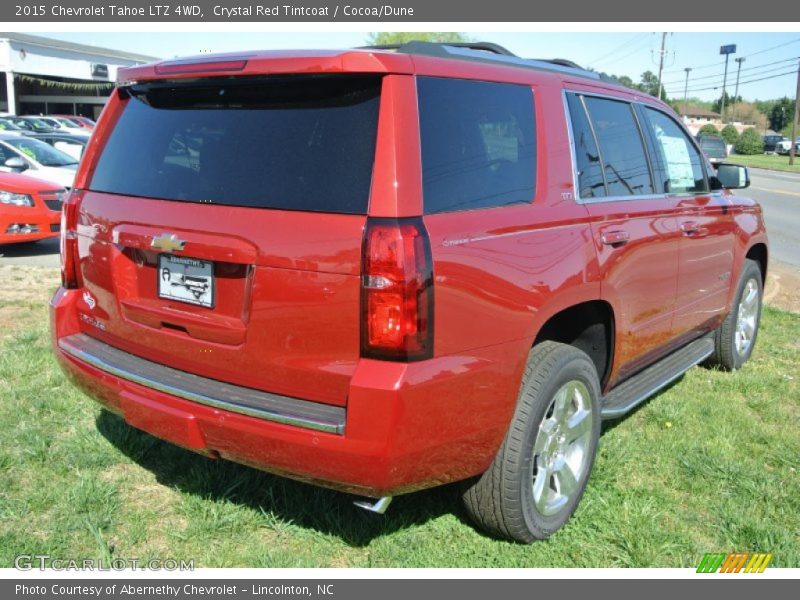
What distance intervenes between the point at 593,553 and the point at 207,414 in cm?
175

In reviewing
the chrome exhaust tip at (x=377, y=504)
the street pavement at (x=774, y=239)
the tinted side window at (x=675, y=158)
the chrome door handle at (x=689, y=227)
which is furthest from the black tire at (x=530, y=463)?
the street pavement at (x=774, y=239)

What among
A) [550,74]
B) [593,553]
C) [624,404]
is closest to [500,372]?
[593,553]

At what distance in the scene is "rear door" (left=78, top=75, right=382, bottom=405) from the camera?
261cm

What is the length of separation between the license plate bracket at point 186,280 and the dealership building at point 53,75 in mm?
46436

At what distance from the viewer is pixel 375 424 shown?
8.25 feet

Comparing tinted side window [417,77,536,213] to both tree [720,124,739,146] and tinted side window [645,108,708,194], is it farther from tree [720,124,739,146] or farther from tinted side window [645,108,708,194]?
tree [720,124,739,146]

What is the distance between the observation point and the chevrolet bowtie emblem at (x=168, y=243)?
2879 mm

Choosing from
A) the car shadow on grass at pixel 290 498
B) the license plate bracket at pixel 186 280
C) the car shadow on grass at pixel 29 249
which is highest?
the license plate bracket at pixel 186 280

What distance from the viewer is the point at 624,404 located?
3.80 meters

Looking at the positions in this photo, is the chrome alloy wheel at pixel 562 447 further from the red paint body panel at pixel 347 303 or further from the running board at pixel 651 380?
the red paint body panel at pixel 347 303

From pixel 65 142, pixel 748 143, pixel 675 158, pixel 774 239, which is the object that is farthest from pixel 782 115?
pixel 675 158

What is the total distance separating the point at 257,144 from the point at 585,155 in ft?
5.27

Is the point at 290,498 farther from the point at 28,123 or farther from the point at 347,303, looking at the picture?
the point at 28,123

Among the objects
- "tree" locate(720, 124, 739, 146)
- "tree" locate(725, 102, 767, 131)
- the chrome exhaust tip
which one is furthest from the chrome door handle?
"tree" locate(725, 102, 767, 131)
